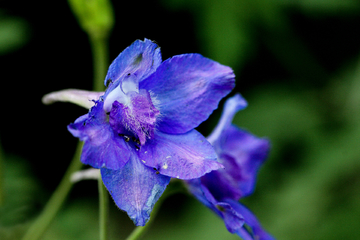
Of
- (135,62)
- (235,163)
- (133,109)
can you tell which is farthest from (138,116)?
(235,163)

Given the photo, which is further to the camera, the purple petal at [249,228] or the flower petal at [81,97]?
the purple petal at [249,228]

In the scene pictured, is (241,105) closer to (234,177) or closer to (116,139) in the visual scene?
(234,177)

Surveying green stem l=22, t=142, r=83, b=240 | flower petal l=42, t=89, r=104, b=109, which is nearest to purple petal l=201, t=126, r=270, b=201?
flower petal l=42, t=89, r=104, b=109

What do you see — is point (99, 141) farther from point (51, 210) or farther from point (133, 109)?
point (51, 210)

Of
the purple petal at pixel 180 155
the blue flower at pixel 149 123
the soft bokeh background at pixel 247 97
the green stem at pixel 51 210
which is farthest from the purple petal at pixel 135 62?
the soft bokeh background at pixel 247 97

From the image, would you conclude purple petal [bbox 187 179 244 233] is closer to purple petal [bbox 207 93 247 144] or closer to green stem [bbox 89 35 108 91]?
purple petal [bbox 207 93 247 144]

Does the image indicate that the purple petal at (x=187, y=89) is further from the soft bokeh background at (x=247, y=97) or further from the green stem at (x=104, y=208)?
the soft bokeh background at (x=247, y=97)
